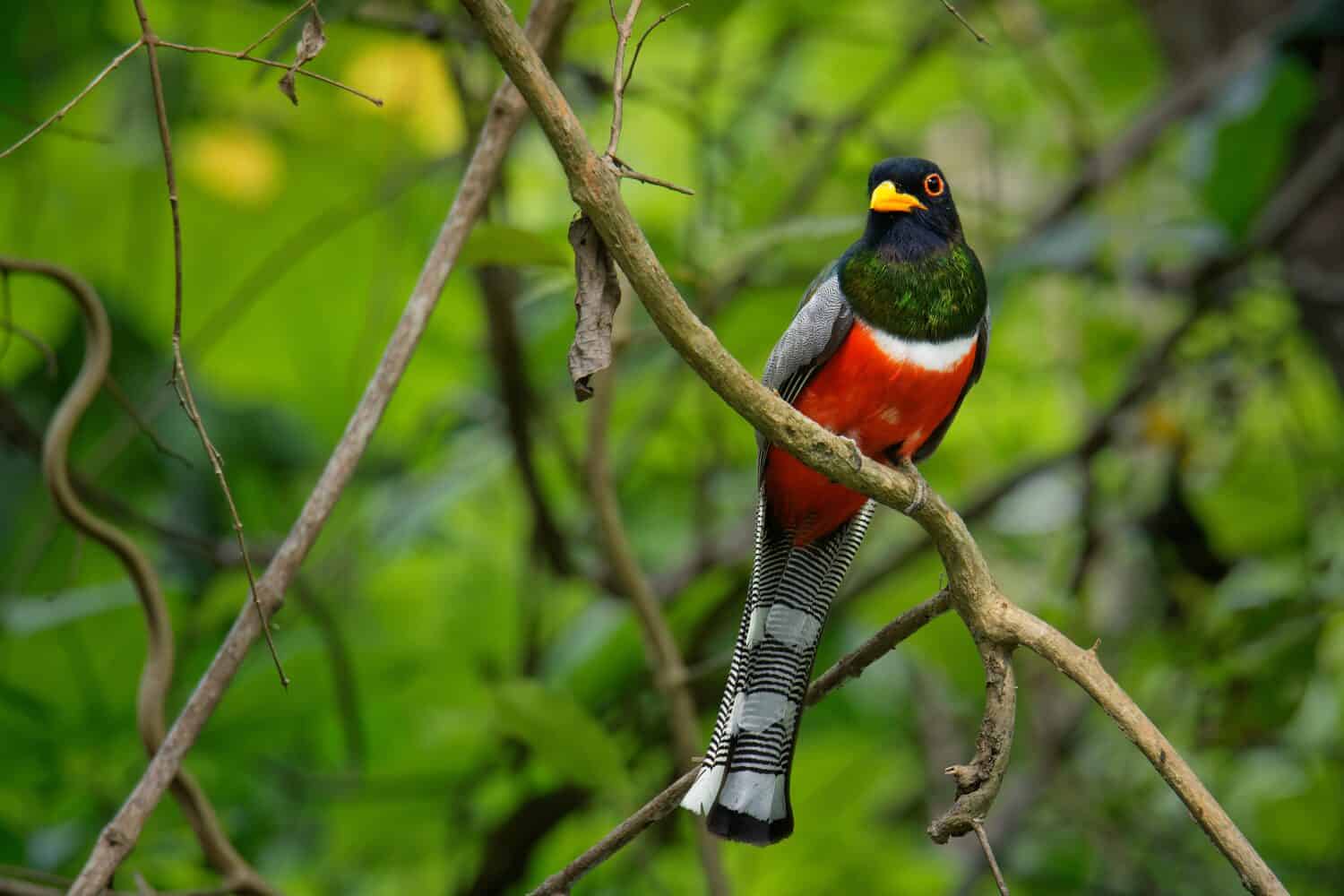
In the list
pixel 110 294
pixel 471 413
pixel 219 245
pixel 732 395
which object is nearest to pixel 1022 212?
pixel 471 413

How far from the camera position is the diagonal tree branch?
1477 millimetres

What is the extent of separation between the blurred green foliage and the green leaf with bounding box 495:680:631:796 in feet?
0.04

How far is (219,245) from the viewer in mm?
4398

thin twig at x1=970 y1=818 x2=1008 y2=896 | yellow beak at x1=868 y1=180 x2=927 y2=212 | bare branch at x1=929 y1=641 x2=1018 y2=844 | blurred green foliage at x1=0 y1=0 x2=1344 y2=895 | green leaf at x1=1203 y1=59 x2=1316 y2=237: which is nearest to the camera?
thin twig at x1=970 y1=818 x2=1008 y2=896

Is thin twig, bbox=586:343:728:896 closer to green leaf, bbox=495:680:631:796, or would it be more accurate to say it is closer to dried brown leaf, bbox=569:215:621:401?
green leaf, bbox=495:680:631:796

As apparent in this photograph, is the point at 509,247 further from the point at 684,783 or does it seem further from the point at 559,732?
the point at 559,732

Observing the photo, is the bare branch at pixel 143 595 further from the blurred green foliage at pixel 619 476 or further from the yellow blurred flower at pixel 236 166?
the yellow blurred flower at pixel 236 166

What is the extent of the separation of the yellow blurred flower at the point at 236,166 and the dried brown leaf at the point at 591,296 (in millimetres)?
3185

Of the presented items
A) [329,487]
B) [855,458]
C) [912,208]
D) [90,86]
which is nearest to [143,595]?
[329,487]

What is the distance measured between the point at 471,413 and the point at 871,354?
2215mm

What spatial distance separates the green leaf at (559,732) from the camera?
279 centimetres

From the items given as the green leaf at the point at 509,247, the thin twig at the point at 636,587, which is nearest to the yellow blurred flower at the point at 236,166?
the thin twig at the point at 636,587

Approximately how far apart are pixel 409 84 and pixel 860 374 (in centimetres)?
225

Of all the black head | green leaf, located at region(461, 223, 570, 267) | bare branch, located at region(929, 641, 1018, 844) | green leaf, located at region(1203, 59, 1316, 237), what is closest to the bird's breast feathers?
the black head
